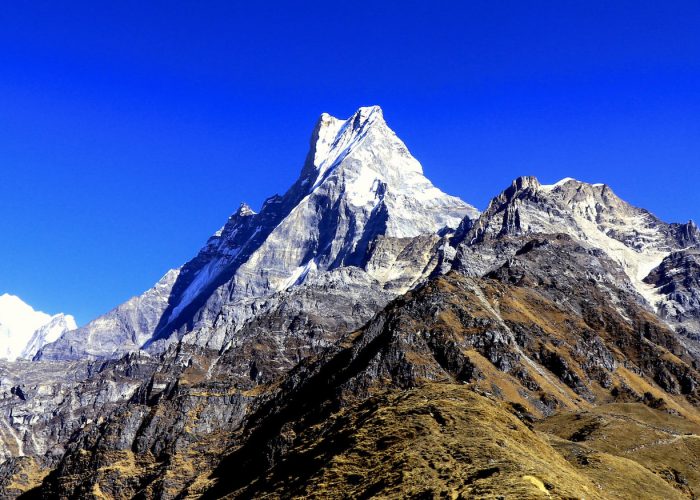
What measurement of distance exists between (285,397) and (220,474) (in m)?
56.7

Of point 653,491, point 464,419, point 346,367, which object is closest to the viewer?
point 464,419

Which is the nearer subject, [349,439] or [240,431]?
[349,439]

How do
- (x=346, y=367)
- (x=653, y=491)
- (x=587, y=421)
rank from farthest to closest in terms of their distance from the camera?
(x=346, y=367), (x=587, y=421), (x=653, y=491)

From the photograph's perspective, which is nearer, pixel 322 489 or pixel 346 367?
pixel 322 489

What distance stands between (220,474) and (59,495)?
55671 millimetres

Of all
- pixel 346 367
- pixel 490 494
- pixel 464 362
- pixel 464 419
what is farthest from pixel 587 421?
pixel 490 494

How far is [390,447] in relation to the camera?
2440 inches

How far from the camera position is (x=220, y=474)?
446 feet

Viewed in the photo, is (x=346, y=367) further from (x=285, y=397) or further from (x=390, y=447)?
(x=390, y=447)

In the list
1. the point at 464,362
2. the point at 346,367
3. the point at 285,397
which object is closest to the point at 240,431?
the point at 285,397

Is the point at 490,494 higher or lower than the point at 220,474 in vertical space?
lower

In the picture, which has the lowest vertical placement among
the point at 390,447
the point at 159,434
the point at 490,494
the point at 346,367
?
the point at 490,494

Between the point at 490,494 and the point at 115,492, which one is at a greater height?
the point at 115,492

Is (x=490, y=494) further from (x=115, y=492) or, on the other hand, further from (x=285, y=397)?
(x=285, y=397)
